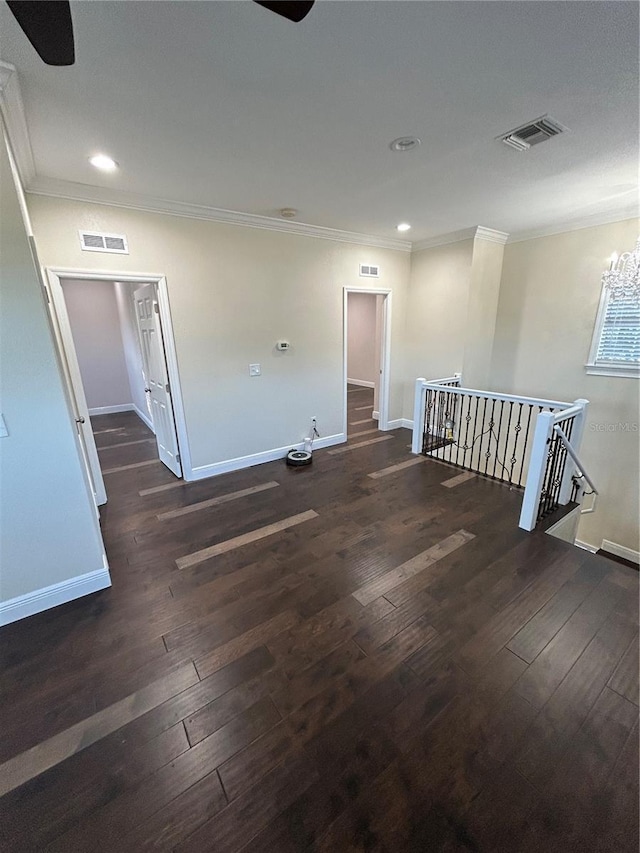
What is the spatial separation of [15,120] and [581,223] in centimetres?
537

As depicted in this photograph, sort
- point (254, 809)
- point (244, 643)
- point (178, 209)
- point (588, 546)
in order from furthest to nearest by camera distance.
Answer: point (588, 546) → point (178, 209) → point (244, 643) → point (254, 809)

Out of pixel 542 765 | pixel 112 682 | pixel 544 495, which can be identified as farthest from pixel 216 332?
pixel 542 765

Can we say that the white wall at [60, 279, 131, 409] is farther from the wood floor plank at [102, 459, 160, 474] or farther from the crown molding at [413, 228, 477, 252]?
the crown molding at [413, 228, 477, 252]

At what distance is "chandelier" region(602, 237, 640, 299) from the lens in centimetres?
340

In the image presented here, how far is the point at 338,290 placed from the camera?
15.1 feet

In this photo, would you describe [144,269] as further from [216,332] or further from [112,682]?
[112,682]

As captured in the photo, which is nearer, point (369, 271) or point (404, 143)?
point (404, 143)

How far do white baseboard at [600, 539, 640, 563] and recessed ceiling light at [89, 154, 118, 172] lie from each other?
672 centimetres

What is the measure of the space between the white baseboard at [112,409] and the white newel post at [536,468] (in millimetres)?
7408

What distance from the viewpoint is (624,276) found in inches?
137

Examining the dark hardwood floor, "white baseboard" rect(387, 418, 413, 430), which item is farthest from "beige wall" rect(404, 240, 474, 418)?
the dark hardwood floor

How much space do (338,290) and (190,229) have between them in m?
1.96

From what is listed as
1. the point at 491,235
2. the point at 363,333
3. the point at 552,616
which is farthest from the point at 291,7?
the point at 363,333

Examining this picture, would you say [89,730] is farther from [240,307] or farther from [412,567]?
[240,307]
